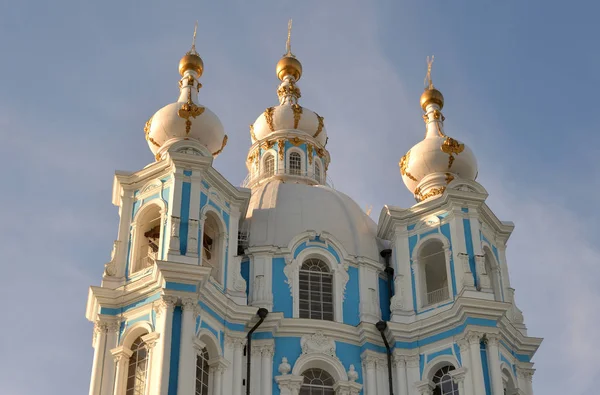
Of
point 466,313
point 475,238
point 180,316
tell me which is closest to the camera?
point 180,316

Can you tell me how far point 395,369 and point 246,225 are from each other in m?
6.51

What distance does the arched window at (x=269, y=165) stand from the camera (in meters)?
39.4

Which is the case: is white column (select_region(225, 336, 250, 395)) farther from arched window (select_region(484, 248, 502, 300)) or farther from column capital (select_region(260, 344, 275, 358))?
arched window (select_region(484, 248, 502, 300))

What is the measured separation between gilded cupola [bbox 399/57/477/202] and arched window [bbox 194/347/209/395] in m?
9.58

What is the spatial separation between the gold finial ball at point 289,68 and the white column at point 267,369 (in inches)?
587

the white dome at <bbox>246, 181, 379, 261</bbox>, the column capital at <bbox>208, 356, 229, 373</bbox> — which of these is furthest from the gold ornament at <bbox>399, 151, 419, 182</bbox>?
the column capital at <bbox>208, 356, 229, 373</bbox>

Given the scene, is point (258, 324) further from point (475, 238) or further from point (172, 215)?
point (475, 238)

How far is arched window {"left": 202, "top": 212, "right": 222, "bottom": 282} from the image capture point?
32.2 m

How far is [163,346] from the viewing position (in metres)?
28.5

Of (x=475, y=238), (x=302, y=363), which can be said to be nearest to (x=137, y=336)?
(x=302, y=363)

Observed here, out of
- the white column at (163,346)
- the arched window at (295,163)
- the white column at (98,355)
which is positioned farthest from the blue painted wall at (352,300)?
the white column at (98,355)

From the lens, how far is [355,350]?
1283 inches

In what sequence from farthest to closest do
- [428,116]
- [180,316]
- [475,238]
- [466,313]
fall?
[428,116] → [475,238] → [466,313] → [180,316]

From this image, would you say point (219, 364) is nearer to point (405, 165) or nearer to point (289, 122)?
point (405, 165)
